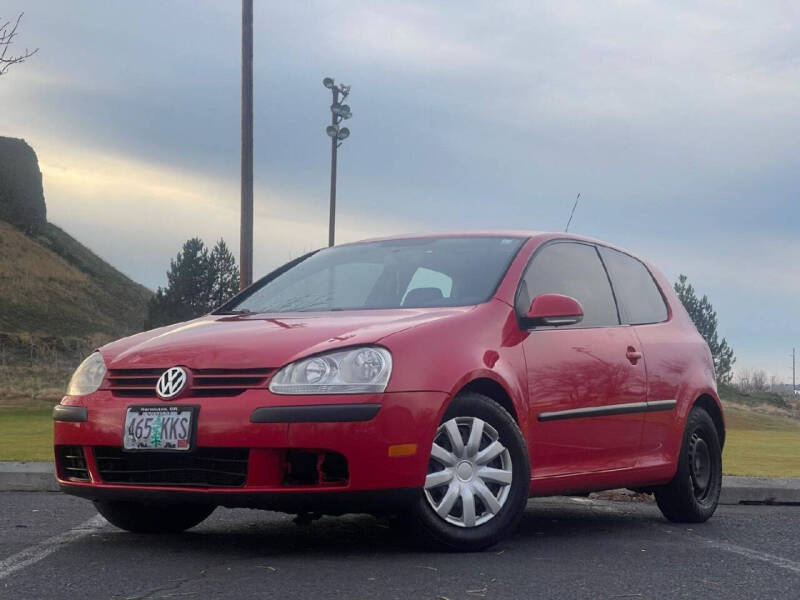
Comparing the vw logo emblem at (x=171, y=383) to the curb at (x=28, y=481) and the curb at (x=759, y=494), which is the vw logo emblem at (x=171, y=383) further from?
the curb at (x=759, y=494)

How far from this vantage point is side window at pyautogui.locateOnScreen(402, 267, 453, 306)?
6.30 metres

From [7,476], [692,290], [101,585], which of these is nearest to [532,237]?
[101,585]

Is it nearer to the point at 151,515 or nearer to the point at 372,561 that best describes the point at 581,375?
the point at 372,561

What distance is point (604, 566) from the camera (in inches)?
211

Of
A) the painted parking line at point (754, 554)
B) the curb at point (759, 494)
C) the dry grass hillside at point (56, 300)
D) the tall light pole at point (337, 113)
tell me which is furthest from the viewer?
the dry grass hillside at point (56, 300)

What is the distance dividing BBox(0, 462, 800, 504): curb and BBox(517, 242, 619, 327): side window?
2.88 m

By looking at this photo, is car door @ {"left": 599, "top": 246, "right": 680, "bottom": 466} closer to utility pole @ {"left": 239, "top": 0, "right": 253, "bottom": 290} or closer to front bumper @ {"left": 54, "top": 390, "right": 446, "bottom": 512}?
front bumper @ {"left": 54, "top": 390, "right": 446, "bottom": 512}

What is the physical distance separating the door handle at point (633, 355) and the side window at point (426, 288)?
1175 millimetres

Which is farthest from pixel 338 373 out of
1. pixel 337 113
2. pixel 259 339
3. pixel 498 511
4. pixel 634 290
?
pixel 337 113

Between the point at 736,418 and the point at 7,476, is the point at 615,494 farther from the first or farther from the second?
the point at 736,418

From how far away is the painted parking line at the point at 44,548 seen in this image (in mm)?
5164

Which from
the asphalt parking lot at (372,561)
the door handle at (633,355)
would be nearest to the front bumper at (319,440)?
the asphalt parking lot at (372,561)

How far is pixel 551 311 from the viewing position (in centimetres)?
620

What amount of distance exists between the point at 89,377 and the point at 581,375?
240 cm
